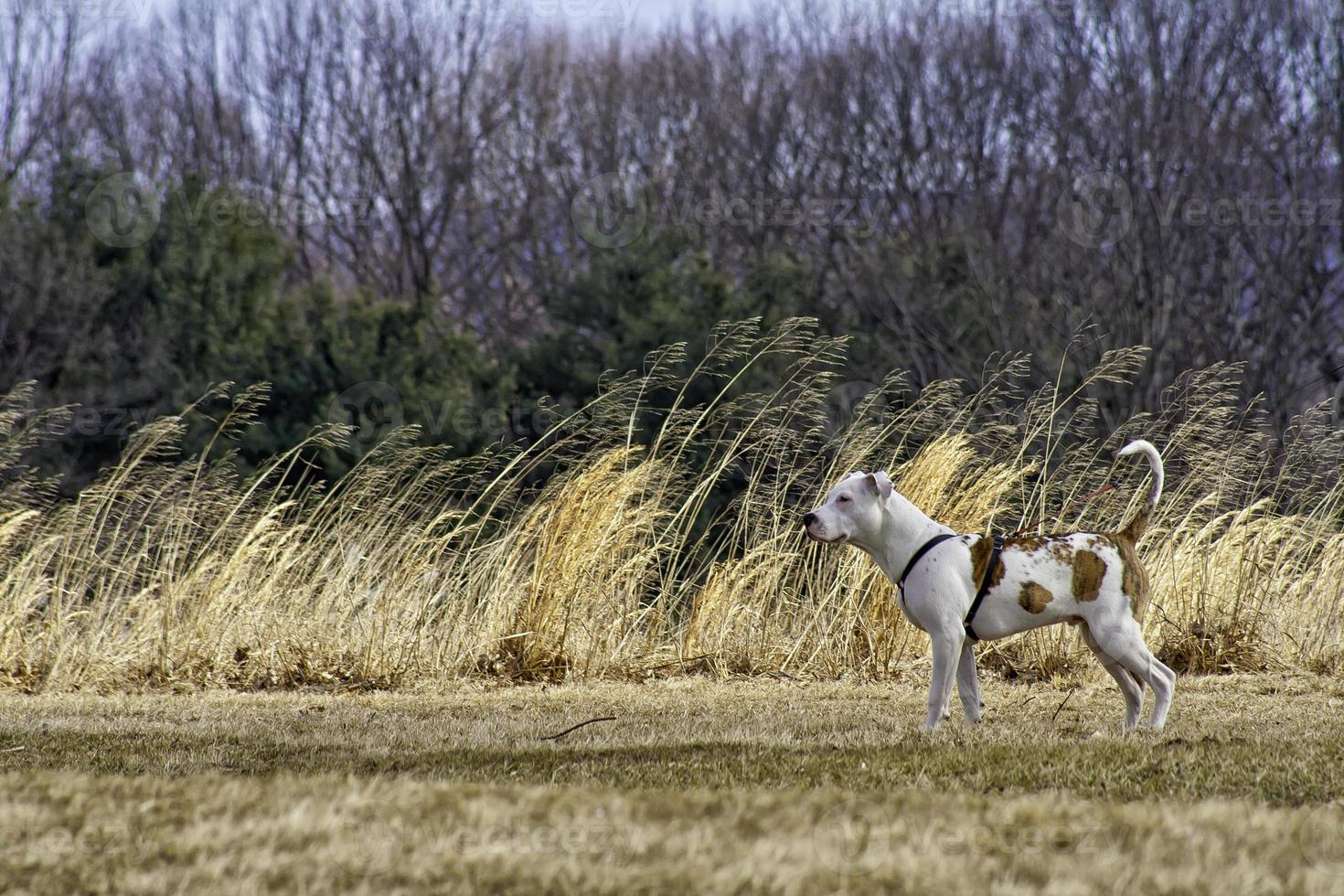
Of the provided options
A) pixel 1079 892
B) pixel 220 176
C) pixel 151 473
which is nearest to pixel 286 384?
pixel 151 473

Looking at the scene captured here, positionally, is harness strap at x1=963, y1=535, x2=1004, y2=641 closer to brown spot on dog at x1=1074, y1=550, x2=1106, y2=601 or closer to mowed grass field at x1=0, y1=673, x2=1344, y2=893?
brown spot on dog at x1=1074, y1=550, x2=1106, y2=601

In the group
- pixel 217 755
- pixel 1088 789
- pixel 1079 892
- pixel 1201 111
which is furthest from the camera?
pixel 1201 111

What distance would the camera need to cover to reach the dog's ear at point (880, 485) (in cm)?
521

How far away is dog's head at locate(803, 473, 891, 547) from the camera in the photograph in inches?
207

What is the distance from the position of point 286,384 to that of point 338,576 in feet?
31.8

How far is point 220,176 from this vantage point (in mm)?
27500

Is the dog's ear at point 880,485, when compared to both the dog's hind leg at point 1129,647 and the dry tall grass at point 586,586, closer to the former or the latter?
the dog's hind leg at point 1129,647

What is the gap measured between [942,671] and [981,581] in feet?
1.22

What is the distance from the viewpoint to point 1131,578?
5.17m

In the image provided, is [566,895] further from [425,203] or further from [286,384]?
[425,203]

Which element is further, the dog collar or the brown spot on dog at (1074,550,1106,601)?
the dog collar

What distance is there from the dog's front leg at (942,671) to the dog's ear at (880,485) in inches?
22.7

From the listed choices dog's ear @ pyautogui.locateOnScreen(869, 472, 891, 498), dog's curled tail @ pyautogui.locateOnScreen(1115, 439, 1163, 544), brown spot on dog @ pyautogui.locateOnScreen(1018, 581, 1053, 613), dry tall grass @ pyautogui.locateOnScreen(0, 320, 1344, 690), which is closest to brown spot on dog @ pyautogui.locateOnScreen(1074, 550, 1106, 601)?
brown spot on dog @ pyautogui.locateOnScreen(1018, 581, 1053, 613)

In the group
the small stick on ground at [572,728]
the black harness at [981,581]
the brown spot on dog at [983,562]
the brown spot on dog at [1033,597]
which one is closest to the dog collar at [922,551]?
the black harness at [981,581]
